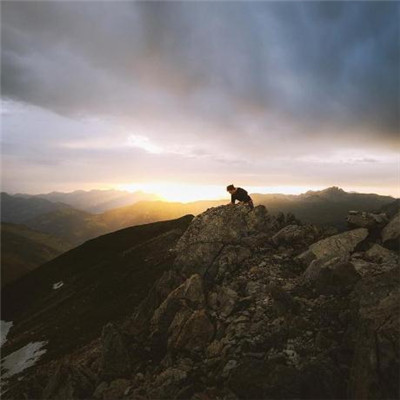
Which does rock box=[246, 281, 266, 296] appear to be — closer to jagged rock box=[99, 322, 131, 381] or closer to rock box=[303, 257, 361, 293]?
rock box=[303, 257, 361, 293]

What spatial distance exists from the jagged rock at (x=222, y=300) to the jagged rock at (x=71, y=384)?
312 inches

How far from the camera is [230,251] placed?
25.7 metres

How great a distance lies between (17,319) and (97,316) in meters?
27.1

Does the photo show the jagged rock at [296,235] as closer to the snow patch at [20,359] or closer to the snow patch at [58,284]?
the snow patch at [20,359]

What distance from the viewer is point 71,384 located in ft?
64.2

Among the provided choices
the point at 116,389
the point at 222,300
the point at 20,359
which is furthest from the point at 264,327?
the point at 20,359

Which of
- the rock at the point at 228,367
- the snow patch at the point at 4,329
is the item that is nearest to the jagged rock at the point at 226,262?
the rock at the point at 228,367

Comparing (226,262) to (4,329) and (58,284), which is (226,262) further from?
(58,284)

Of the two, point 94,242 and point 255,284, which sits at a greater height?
point 255,284

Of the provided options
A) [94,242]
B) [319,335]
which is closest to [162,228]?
[94,242]

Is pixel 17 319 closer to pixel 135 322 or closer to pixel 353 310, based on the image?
pixel 135 322

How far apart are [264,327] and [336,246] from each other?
7.92 m

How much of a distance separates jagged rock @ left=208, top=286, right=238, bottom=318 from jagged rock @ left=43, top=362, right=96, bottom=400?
7925 millimetres

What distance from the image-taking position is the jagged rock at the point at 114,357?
18.9 m
